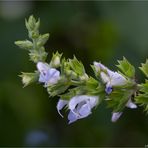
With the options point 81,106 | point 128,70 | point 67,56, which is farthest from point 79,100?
point 67,56

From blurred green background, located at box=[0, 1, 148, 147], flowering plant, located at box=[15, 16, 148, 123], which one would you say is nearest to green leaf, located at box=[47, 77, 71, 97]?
flowering plant, located at box=[15, 16, 148, 123]

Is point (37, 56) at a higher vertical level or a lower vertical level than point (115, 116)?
higher

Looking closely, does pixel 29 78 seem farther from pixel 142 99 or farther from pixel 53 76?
pixel 142 99

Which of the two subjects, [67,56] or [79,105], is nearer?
[79,105]

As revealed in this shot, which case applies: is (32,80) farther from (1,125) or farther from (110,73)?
(1,125)

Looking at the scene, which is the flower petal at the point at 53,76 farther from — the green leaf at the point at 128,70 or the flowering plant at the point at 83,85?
the green leaf at the point at 128,70

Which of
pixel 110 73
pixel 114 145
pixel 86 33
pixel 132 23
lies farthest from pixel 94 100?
pixel 86 33

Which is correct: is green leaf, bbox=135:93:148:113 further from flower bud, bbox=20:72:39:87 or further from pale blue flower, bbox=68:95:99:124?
flower bud, bbox=20:72:39:87

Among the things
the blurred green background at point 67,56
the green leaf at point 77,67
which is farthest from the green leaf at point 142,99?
the blurred green background at point 67,56
